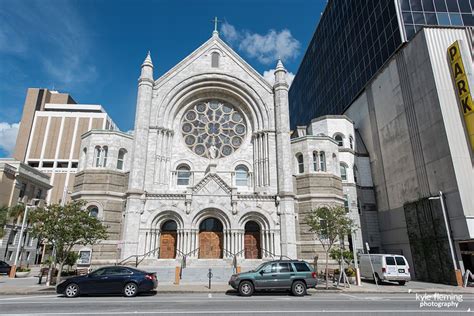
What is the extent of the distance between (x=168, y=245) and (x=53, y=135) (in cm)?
6391

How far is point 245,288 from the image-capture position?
1396 centimetres

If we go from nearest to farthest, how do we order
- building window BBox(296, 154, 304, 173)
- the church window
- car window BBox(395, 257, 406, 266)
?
car window BBox(395, 257, 406, 266), building window BBox(296, 154, 304, 173), the church window

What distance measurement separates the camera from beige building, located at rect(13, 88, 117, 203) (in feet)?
230

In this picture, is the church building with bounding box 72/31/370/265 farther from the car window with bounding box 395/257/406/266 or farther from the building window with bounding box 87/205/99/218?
the car window with bounding box 395/257/406/266

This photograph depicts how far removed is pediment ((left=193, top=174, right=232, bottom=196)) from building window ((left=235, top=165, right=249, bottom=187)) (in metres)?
3.49

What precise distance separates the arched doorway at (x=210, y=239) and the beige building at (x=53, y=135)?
178 feet

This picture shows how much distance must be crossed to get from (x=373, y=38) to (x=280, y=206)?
2193cm

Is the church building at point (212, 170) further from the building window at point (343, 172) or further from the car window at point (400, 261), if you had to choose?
the car window at point (400, 261)

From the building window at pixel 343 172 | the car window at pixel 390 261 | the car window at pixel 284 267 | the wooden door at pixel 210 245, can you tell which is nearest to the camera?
the car window at pixel 284 267

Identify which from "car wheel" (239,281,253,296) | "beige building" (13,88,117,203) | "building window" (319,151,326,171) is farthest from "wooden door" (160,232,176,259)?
"beige building" (13,88,117,203)

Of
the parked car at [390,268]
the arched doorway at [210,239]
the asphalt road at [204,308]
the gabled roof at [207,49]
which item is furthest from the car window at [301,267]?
the gabled roof at [207,49]

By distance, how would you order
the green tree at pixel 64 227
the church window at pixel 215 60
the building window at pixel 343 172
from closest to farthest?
the green tree at pixel 64 227 < the building window at pixel 343 172 < the church window at pixel 215 60

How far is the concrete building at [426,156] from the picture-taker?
20.9 m

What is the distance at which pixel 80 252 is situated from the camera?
81.1 feet
